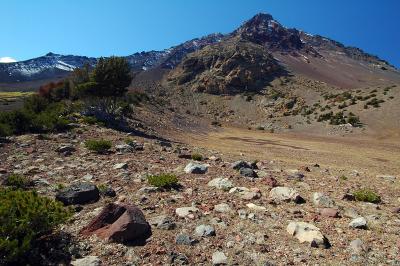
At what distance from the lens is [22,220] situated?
23.7 ft

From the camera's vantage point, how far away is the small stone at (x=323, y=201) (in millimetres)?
10812

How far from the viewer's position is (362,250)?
26.5 feet

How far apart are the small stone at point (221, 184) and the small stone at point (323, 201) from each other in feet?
7.91

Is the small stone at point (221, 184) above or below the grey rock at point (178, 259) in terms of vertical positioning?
above

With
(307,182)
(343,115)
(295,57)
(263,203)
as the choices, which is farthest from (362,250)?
(295,57)

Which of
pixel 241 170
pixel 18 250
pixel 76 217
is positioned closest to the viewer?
pixel 18 250

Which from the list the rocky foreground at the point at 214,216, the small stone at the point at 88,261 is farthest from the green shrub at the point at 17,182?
the small stone at the point at 88,261

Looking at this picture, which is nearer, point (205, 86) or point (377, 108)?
point (377, 108)

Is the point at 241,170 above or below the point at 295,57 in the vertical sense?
below

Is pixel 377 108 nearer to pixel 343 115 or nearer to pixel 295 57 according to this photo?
pixel 343 115

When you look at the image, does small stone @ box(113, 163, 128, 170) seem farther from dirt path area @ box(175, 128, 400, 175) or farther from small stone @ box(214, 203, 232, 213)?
dirt path area @ box(175, 128, 400, 175)

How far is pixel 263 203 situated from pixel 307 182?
383cm

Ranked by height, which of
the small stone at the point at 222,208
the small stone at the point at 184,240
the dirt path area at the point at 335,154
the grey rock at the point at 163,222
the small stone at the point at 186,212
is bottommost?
the dirt path area at the point at 335,154

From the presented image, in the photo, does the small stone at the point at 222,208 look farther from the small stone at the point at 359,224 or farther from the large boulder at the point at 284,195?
the small stone at the point at 359,224
